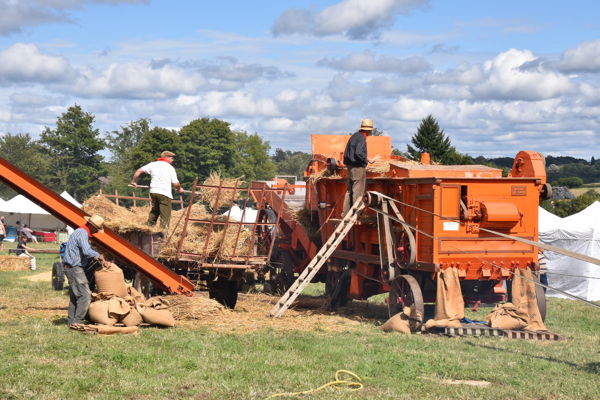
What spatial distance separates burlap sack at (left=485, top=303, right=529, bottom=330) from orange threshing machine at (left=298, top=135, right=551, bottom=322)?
0.55 metres

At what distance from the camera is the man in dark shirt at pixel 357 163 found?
14.0 m

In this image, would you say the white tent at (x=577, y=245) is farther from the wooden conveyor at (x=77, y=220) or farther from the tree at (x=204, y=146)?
the tree at (x=204, y=146)

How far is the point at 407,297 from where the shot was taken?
512 inches

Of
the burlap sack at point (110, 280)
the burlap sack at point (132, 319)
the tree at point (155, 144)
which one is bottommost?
the burlap sack at point (132, 319)

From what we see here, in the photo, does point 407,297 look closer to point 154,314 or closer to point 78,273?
point 154,314

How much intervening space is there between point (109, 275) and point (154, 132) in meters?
52.8

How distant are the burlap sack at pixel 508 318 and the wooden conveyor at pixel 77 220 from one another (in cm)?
499

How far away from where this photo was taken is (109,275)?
11.8m

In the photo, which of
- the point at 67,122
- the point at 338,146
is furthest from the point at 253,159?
the point at 338,146

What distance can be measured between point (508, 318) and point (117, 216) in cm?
672

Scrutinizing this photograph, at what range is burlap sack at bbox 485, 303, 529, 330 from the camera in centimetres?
1227

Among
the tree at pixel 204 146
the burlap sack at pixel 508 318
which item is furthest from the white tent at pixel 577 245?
the tree at pixel 204 146

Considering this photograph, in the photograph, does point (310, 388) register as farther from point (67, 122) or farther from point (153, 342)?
point (67, 122)

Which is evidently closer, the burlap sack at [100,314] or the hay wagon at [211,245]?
the burlap sack at [100,314]
